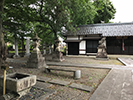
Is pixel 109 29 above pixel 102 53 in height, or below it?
above

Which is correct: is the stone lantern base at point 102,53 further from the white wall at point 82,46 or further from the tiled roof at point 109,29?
the white wall at point 82,46

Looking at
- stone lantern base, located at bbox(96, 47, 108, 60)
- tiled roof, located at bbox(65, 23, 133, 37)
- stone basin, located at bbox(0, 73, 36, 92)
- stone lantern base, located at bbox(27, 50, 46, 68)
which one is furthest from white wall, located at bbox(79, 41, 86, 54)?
stone basin, located at bbox(0, 73, 36, 92)

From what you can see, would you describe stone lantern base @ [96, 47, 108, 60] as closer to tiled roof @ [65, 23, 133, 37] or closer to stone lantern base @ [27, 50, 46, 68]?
tiled roof @ [65, 23, 133, 37]

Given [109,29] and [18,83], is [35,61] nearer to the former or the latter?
[18,83]

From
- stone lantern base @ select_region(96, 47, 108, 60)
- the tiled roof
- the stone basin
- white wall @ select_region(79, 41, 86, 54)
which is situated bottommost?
the stone basin

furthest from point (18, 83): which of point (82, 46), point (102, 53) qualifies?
point (82, 46)

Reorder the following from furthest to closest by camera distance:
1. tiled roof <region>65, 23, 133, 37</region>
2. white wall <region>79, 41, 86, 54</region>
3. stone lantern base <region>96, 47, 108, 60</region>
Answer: white wall <region>79, 41, 86, 54</region> → tiled roof <region>65, 23, 133, 37</region> → stone lantern base <region>96, 47, 108, 60</region>

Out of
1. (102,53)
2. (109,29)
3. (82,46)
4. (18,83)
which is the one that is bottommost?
(18,83)

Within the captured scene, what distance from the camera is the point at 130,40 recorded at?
14281 millimetres

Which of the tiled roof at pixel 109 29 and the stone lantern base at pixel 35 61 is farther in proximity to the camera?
the tiled roof at pixel 109 29

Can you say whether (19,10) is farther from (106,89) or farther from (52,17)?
(106,89)

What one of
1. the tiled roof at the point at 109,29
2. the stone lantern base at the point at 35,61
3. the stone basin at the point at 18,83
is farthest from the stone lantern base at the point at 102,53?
the stone basin at the point at 18,83

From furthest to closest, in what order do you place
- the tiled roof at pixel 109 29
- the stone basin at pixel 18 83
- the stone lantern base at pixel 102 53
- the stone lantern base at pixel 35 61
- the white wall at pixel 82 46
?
1. the white wall at pixel 82 46
2. the tiled roof at pixel 109 29
3. the stone lantern base at pixel 102 53
4. the stone lantern base at pixel 35 61
5. the stone basin at pixel 18 83

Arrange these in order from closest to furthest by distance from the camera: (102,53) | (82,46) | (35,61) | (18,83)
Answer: (18,83) → (35,61) → (102,53) → (82,46)
